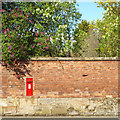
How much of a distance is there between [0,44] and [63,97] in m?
4.15

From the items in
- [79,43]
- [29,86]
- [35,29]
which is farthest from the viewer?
[79,43]

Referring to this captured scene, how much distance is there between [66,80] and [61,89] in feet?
1.71

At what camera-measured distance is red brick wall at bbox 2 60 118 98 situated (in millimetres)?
11984

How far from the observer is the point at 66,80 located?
12102 mm

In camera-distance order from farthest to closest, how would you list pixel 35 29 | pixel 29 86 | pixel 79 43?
pixel 79 43, pixel 35 29, pixel 29 86

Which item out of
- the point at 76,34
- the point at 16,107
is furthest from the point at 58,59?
the point at 16,107

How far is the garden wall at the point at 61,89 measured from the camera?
1192 centimetres

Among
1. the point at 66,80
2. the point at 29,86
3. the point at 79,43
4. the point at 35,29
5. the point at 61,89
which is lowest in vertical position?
the point at 61,89

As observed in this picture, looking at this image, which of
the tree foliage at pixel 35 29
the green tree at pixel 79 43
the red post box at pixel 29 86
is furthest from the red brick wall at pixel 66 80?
the green tree at pixel 79 43

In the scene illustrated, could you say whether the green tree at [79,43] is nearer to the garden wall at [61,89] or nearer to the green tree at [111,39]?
A: the green tree at [111,39]

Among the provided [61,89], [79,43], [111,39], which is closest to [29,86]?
[61,89]

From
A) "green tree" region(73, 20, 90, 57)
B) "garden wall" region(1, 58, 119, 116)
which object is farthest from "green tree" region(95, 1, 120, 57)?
"garden wall" region(1, 58, 119, 116)

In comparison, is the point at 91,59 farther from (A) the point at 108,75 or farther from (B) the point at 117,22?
(B) the point at 117,22

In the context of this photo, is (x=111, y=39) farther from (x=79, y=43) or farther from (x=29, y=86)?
(x=29, y=86)
